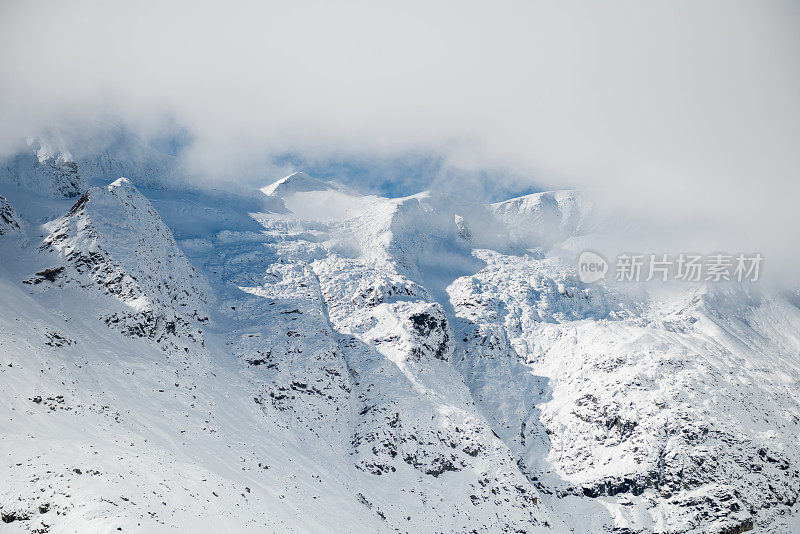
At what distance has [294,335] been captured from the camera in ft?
322

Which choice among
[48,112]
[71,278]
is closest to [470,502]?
[71,278]

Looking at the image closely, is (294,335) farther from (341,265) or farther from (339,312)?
(341,265)

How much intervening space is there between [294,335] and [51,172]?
62866 mm

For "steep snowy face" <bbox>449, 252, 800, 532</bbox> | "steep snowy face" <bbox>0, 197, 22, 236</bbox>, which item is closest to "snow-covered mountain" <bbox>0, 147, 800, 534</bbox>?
"steep snowy face" <bbox>0, 197, 22, 236</bbox>

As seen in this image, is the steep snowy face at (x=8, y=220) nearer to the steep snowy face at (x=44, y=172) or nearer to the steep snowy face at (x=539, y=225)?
the steep snowy face at (x=44, y=172)
